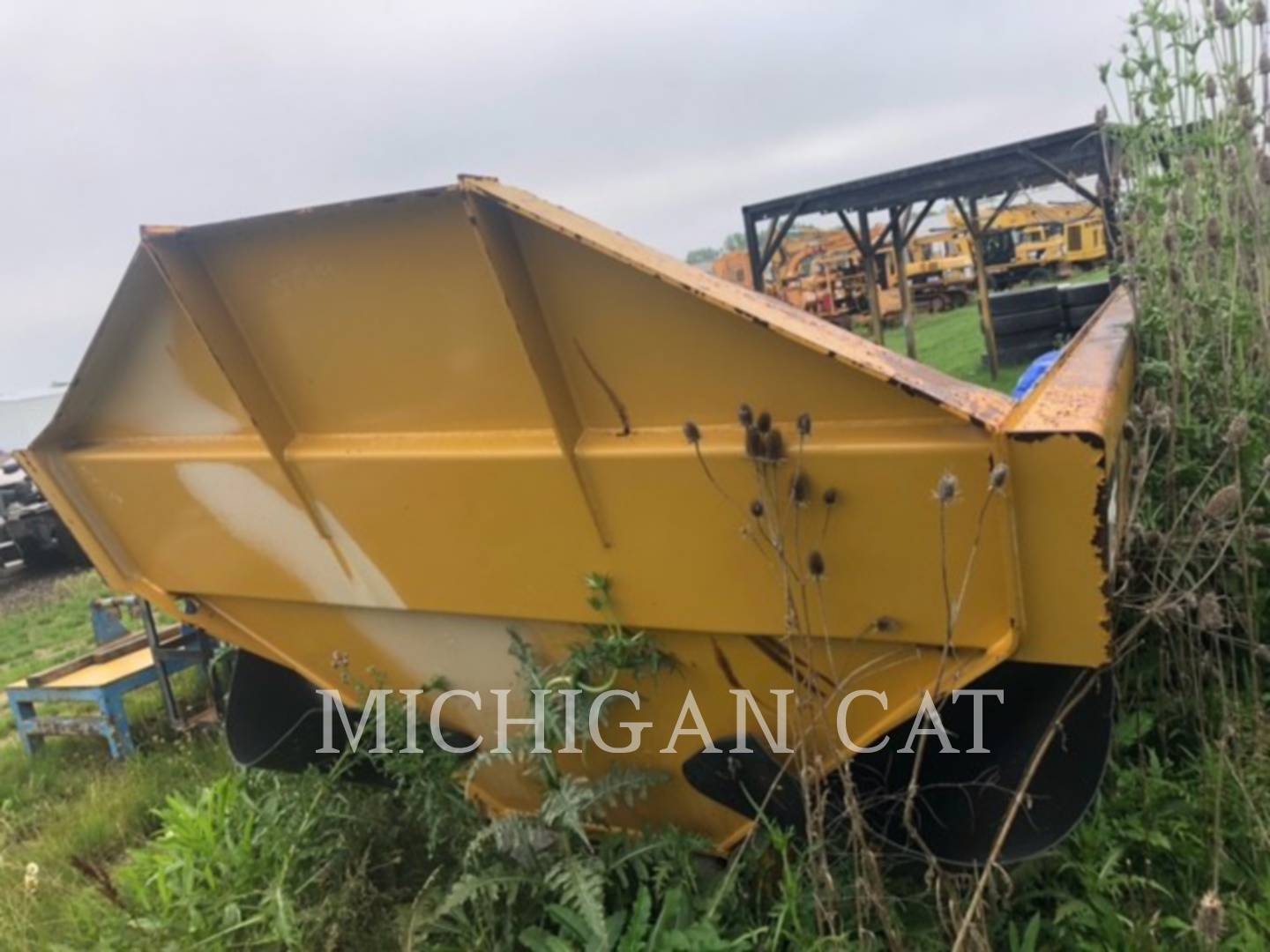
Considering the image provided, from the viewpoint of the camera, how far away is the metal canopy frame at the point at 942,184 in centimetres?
853

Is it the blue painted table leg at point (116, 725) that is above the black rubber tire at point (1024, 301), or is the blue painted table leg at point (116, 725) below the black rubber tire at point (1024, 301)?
below

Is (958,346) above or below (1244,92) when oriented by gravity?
below

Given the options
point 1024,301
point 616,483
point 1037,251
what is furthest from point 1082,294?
A: point 1037,251

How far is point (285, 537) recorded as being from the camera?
→ 2258 millimetres

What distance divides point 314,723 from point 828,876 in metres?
1.64

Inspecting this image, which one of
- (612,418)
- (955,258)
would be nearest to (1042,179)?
(612,418)

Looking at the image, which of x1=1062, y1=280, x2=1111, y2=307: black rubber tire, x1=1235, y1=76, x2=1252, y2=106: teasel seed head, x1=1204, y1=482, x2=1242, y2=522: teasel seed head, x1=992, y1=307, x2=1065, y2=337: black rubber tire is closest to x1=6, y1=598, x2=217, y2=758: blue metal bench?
x1=1204, y1=482, x2=1242, y2=522: teasel seed head

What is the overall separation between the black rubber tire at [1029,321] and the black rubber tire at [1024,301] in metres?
0.05

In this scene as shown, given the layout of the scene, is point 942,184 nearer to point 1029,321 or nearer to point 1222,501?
point 1029,321

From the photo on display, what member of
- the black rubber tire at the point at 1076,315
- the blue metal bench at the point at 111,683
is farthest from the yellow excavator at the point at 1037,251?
the blue metal bench at the point at 111,683

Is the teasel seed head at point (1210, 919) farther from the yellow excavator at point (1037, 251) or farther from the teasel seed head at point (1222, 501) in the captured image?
the yellow excavator at point (1037, 251)

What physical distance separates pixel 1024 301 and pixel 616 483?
1074 cm

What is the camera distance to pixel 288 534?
225cm

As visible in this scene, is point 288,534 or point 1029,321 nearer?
point 288,534
